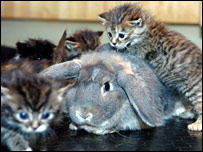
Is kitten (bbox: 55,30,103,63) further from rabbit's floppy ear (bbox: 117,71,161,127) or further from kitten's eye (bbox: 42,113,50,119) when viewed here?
kitten's eye (bbox: 42,113,50,119)

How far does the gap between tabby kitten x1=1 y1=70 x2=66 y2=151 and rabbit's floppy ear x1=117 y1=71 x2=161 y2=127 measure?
0.41 m

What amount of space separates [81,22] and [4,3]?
A: 0.81m

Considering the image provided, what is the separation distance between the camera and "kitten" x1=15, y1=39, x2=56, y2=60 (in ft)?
7.82

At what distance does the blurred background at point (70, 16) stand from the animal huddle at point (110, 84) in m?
0.97

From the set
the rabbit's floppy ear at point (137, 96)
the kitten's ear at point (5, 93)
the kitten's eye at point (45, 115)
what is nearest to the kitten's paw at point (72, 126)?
the rabbit's floppy ear at point (137, 96)

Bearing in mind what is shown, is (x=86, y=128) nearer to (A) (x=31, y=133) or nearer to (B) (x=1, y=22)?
(A) (x=31, y=133)

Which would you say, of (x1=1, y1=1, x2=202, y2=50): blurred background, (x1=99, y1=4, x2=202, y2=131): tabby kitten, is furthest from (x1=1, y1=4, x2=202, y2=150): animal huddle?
(x1=1, y1=1, x2=202, y2=50): blurred background

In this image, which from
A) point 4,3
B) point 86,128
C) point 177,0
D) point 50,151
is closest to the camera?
point 50,151

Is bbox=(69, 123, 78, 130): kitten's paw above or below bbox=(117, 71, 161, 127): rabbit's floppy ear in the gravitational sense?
below

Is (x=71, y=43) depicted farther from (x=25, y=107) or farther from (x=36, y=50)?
(x=25, y=107)

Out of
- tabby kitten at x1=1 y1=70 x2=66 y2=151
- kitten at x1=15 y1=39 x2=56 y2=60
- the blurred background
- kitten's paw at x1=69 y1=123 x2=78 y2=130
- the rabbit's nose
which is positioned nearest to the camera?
tabby kitten at x1=1 y1=70 x2=66 y2=151

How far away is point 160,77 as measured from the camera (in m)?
2.13

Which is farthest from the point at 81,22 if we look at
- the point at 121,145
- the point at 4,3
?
the point at 121,145

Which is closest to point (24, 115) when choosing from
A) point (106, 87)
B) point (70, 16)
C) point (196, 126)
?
point (106, 87)
